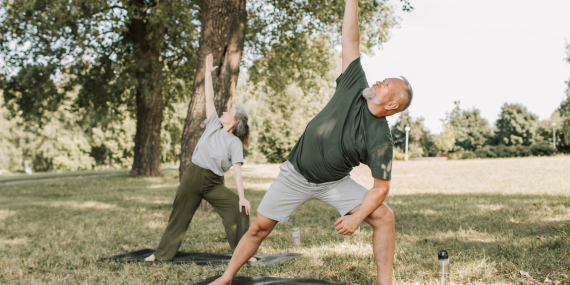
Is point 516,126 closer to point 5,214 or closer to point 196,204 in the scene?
point 5,214

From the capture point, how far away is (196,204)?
482cm

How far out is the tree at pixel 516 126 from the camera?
55812 mm

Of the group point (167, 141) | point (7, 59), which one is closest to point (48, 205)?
point (7, 59)

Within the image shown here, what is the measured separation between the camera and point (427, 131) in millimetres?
70750

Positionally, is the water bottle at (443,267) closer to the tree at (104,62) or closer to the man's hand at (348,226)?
the man's hand at (348,226)

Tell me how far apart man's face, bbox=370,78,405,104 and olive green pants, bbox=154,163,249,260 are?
2409 millimetres

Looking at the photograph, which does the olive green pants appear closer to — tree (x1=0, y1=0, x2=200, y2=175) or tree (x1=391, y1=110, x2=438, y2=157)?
tree (x1=0, y1=0, x2=200, y2=175)

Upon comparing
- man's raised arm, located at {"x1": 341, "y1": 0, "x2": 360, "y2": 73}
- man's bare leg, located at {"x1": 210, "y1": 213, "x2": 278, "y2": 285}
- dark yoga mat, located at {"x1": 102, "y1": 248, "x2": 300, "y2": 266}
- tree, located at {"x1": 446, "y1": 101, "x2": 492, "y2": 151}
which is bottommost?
dark yoga mat, located at {"x1": 102, "y1": 248, "x2": 300, "y2": 266}

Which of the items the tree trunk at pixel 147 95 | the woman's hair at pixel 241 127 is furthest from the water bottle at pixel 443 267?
the tree trunk at pixel 147 95

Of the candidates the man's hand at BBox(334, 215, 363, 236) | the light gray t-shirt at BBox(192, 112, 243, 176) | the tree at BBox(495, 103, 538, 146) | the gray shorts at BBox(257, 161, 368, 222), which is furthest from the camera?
the tree at BBox(495, 103, 538, 146)

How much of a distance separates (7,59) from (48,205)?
846 centimetres

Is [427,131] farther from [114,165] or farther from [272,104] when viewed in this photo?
[114,165]

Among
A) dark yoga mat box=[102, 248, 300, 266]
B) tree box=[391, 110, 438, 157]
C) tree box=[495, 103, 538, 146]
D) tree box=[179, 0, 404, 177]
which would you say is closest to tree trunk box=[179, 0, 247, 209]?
tree box=[179, 0, 404, 177]

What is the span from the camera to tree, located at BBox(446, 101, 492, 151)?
59312 mm
